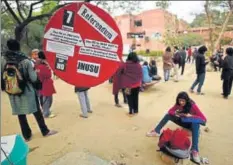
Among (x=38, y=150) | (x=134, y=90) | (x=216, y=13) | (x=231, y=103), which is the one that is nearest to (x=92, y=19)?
(x=38, y=150)

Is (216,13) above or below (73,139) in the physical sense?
above

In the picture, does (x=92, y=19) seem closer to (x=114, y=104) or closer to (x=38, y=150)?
(x=38, y=150)

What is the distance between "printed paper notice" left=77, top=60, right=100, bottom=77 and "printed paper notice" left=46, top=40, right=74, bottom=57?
0.30 feet

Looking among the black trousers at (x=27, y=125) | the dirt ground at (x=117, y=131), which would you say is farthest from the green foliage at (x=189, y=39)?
the black trousers at (x=27, y=125)

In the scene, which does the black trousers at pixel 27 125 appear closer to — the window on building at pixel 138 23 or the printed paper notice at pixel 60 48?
the printed paper notice at pixel 60 48

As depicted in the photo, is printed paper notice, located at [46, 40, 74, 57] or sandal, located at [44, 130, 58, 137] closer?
printed paper notice, located at [46, 40, 74, 57]

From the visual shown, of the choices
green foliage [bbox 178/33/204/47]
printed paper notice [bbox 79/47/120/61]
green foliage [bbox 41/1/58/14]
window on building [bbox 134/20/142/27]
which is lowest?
green foliage [bbox 178/33/204/47]

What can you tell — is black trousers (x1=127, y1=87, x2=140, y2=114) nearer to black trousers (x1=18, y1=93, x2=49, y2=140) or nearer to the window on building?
black trousers (x1=18, y1=93, x2=49, y2=140)

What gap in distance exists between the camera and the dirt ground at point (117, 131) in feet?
13.2

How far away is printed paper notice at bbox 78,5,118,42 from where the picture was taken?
6.31 feet

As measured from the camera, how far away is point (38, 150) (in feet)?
13.6

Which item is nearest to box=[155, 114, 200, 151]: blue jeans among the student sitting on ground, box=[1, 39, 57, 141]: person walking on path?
the student sitting on ground

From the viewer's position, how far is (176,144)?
12.1 ft

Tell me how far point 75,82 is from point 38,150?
8.11 feet
